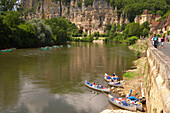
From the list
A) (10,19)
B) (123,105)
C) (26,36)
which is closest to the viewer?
(123,105)

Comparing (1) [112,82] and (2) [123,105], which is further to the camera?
(1) [112,82]

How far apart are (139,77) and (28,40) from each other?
49.0 metres

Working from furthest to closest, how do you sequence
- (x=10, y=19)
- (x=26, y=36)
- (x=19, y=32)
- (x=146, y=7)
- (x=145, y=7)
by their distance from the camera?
(x=145, y=7)
(x=146, y=7)
(x=26, y=36)
(x=19, y=32)
(x=10, y=19)

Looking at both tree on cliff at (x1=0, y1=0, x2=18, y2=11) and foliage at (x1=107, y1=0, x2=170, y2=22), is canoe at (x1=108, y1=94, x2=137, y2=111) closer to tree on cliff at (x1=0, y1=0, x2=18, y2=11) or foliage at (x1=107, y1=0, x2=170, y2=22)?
tree on cliff at (x1=0, y1=0, x2=18, y2=11)

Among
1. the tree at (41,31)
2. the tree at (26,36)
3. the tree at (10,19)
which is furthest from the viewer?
the tree at (41,31)

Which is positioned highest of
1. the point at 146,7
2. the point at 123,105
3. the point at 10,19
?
the point at 146,7

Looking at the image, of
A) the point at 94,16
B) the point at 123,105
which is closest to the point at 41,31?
the point at 123,105

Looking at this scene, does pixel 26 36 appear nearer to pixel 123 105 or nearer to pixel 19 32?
pixel 19 32

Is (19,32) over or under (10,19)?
under

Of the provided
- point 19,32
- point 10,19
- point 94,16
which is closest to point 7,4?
point 10,19

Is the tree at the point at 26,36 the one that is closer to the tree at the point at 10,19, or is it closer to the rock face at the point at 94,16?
the tree at the point at 10,19

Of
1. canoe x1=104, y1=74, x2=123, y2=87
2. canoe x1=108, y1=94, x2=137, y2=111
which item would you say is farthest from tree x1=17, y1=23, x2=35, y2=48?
canoe x1=108, y1=94, x2=137, y2=111

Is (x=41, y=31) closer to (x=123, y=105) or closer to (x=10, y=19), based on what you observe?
(x=10, y=19)

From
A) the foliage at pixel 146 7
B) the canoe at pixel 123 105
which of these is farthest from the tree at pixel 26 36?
the foliage at pixel 146 7
